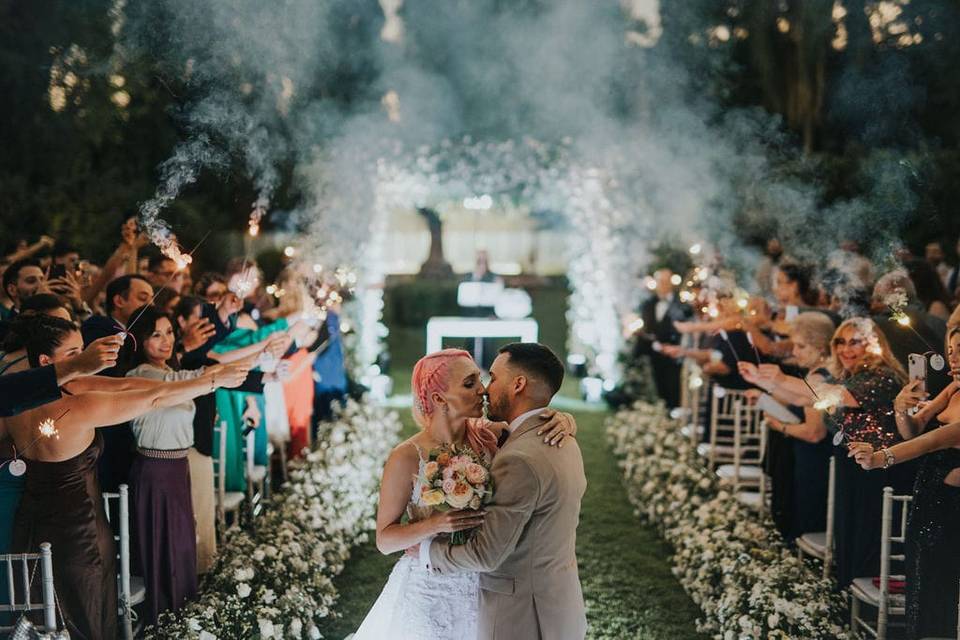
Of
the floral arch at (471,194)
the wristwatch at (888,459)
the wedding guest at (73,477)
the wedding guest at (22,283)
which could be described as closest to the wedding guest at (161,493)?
the wedding guest at (73,477)

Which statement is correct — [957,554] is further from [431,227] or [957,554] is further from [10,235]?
[431,227]

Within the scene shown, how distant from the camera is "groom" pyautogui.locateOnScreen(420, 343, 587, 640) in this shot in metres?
2.80

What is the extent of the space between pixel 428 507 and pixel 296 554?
2.19 meters

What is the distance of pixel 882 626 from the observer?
3914mm

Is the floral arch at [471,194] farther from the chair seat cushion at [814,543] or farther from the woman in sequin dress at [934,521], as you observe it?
the woman in sequin dress at [934,521]

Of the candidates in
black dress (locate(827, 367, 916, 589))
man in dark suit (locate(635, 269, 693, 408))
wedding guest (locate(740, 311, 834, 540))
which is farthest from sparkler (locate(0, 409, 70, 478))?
man in dark suit (locate(635, 269, 693, 408))

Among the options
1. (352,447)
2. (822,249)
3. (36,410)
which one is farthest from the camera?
(822,249)

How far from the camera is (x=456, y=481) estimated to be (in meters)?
2.74

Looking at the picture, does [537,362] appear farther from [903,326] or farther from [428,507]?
[903,326]

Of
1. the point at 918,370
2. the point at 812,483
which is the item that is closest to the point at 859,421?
the point at 918,370

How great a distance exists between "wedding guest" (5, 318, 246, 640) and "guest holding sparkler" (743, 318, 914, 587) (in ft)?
9.81

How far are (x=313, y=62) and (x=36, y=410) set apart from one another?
342 inches

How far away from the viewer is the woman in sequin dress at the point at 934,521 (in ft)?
12.0

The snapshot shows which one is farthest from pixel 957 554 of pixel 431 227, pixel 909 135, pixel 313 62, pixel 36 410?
pixel 431 227
